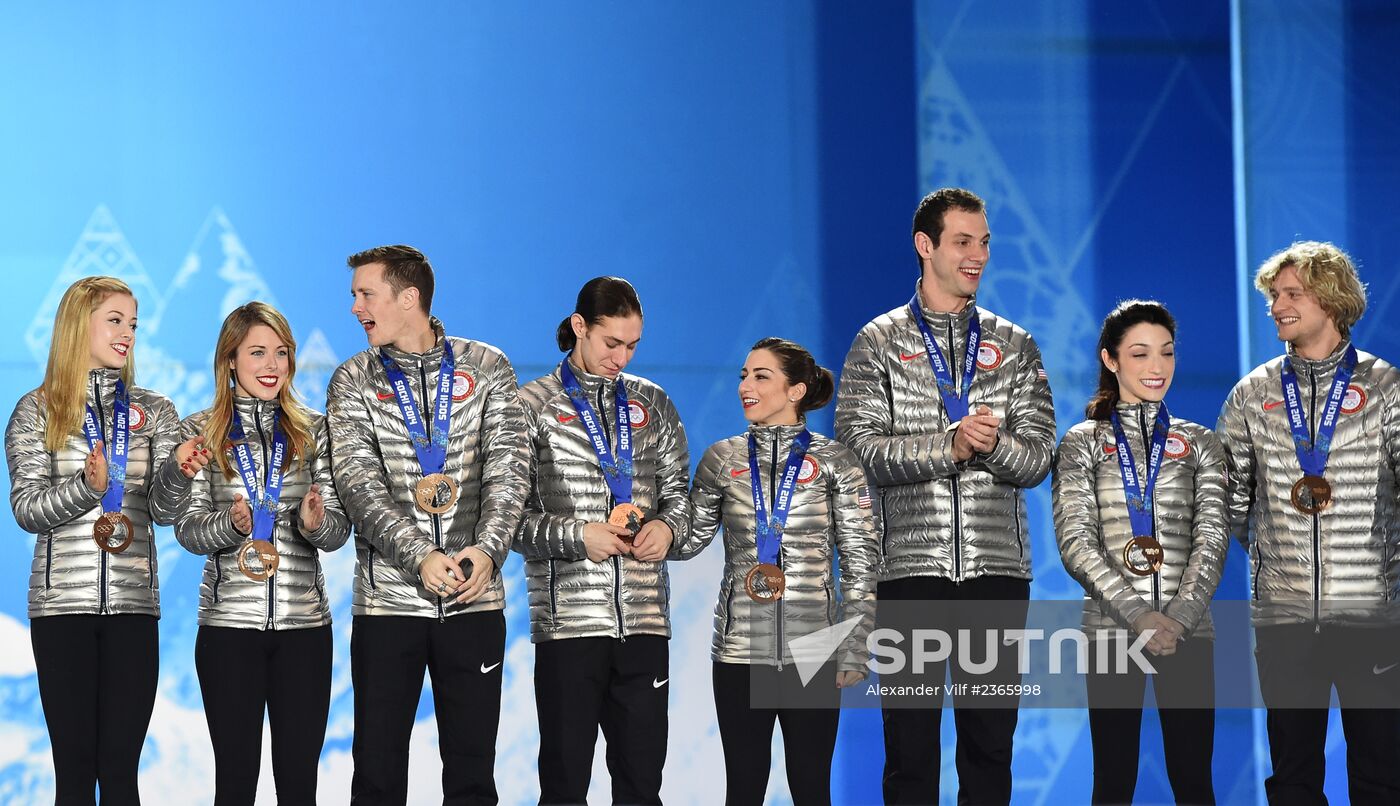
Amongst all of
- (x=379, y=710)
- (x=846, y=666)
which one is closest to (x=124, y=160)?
(x=379, y=710)

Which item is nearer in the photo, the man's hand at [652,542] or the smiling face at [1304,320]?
the man's hand at [652,542]

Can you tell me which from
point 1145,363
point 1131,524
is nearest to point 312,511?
point 1131,524

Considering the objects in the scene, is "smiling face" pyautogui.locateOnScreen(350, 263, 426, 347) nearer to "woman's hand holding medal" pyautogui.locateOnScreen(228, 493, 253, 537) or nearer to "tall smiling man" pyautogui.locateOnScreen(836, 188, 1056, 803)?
"woman's hand holding medal" pyautogui.locateOnScreen(228, 493, 253, 537)

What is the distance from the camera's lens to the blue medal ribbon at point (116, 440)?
3844mm

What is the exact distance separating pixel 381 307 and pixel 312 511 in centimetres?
56

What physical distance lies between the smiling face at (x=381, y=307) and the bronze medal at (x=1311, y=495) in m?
2.35

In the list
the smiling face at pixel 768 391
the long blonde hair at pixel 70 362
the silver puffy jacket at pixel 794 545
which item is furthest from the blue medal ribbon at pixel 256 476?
the smiling face at pixel 768 391

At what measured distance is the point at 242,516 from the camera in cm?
371

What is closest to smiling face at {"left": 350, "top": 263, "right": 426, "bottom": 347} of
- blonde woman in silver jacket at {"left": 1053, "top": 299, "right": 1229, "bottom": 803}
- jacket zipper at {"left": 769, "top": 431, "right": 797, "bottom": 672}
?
jacket zipper at {"left": 769, "top": 431, "right": 797, "bottom": 672}

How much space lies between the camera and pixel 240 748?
366cm

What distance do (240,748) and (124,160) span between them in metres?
2.49

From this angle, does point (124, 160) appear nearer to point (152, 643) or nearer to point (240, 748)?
point (152, 643)

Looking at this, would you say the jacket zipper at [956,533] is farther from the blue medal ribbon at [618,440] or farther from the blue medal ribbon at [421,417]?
the blue medal ribbon at [421,417]

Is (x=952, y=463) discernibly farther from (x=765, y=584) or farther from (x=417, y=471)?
(x=417, y=471)
